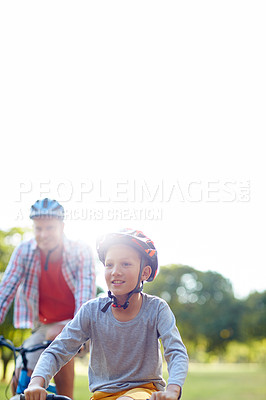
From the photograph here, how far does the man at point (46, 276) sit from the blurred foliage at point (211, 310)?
20.9 metres

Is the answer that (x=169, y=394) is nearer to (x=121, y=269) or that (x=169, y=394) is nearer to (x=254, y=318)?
(x=121, y=269)

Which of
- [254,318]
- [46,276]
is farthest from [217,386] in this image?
[46,276]

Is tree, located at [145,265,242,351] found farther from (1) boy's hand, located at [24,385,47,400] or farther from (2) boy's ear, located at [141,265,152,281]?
(1) boy's hand, located at [24,385,47,400]

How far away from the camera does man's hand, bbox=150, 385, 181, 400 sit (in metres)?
2.63

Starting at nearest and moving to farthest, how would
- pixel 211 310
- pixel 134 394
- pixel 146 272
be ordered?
1. pixel 134 394
2. pixel 146 272
3. pixel 211 310

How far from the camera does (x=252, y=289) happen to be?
26.1 metres

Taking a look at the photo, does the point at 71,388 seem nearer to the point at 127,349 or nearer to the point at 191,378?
the point at 127,349

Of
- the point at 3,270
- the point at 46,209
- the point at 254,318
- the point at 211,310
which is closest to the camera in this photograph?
the point at 46,209

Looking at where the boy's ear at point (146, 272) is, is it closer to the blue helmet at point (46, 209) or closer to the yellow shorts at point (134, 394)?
the yellow shorts at point (134, 394)

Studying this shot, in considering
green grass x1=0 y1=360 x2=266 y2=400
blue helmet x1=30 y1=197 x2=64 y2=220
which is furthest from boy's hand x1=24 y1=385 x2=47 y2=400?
green grass x1=0 y1=360 x2=266 y2=400

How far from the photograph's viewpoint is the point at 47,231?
15.3 feet

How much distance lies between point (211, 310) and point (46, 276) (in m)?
22.1

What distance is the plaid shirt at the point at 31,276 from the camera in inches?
189

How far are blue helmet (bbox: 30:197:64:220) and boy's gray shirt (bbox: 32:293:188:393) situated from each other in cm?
147
